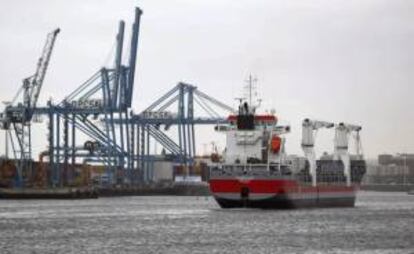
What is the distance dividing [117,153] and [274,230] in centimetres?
12108

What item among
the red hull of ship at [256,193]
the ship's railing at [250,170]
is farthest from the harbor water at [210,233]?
the ship's railing at [250,170]

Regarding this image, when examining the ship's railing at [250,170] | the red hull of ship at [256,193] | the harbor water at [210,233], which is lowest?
the harbor water at [210,233]

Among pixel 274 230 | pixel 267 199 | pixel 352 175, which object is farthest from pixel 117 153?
pixel 274 230

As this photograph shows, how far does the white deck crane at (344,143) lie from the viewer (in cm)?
12250

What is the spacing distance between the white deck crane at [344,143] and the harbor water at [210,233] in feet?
80.7

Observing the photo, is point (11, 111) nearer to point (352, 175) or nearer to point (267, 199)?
point (352, 175)

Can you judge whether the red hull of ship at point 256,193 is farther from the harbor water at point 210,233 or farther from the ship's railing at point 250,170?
the harbor water at point 210,233

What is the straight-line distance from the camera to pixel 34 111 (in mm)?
177125

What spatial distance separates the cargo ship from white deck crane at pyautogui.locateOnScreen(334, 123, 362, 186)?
2576 mm

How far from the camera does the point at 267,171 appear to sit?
9556cm

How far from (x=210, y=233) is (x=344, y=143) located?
56.6 metres

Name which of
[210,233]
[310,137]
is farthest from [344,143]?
[210,233]

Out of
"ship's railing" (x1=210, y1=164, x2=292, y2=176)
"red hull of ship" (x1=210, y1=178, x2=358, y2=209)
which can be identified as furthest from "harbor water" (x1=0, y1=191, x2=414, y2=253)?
"ship's railing" (x1=210, y1=164, x2=292, y2=176)

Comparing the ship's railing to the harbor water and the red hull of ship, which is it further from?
the harbor water
